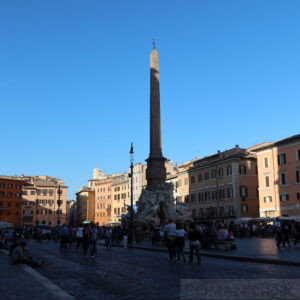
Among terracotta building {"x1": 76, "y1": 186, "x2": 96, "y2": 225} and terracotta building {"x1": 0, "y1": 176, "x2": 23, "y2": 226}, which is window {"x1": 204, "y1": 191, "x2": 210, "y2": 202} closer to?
terracotta building {"x1": 0, "y1": 176, "x2": 23, "y2": 226}

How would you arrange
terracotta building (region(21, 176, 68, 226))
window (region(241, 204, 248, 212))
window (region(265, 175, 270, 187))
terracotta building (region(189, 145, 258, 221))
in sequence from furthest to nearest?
terracotta building (region(21, 176, 68, 226)) < terracotta building (region(189, 145, 258, 221)) < window (region(241, 204, 248, 212)) < window (region(265, 175, 270, 187))

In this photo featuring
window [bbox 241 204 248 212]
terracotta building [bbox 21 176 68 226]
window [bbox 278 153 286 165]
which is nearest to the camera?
window [bbox 278 153 286 165]

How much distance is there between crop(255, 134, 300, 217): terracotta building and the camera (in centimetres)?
4988

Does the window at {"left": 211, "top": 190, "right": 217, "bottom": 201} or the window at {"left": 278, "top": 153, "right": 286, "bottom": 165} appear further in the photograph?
the window at {"left": 211, "top": 190, "right": 217, "bottom": 201}

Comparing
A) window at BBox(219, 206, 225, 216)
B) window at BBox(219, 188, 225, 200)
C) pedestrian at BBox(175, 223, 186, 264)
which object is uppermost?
window at BBox(219, 188, 225, 200)

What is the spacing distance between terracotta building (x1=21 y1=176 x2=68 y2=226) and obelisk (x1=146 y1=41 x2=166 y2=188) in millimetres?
72059

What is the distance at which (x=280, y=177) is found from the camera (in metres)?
52.1

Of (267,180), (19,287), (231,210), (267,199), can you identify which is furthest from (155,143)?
(19,287)

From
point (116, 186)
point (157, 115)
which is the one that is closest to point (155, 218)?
point (157, 115)

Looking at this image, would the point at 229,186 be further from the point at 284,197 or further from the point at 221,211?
the point at 284,197

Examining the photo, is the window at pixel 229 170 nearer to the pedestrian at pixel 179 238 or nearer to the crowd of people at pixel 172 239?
the crowd of people at pixel 172 239

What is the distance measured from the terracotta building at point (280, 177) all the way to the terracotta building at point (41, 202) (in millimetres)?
62303

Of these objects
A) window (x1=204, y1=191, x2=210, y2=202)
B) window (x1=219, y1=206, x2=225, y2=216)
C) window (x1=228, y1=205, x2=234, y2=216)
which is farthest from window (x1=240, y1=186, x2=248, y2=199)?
window (x1=204, y1=191, x2=210, y2=202)

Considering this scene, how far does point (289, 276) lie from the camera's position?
1034cm
